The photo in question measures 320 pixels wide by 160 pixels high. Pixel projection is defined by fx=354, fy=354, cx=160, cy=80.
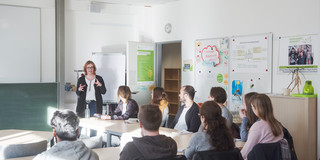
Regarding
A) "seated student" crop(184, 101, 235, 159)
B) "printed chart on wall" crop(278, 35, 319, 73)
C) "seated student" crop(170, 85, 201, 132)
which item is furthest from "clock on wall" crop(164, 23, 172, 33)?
"seated student" crop(184, 101, 235, 159)

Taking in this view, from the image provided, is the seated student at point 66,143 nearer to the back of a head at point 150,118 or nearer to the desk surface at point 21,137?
the back of a head at point 150,118

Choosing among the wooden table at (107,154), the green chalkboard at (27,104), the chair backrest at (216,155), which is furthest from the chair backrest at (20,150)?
the green chalkboard at (27,104)

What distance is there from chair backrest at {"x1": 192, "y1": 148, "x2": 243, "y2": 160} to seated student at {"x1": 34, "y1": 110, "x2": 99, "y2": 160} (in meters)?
0.76

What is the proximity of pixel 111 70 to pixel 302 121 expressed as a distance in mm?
4247

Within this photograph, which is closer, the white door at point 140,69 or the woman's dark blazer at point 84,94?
the woman's dark blazer at point 84,94

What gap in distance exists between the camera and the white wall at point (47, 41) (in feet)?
23.8

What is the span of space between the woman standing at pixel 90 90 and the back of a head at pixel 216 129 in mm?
4369

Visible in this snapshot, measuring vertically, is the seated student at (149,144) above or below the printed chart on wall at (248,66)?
below

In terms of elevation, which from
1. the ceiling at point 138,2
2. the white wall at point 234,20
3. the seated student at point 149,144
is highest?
the ceiling at point 138,2

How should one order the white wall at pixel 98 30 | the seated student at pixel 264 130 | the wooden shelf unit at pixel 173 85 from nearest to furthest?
1. the seated student at pixel 264 130
2. the white wall at pixel 98 30
3. the wooden shelf unit at pixel 173 85

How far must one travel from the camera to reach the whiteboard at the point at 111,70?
7711 millimetres

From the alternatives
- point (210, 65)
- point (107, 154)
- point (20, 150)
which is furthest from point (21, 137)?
point (210, 65)

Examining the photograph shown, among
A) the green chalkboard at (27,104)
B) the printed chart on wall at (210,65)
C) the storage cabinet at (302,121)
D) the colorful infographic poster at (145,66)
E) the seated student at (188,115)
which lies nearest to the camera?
the seated student at (188,115)

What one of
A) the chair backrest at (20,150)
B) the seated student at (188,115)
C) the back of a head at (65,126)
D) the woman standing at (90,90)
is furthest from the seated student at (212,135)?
the woman standing at (90,90)
